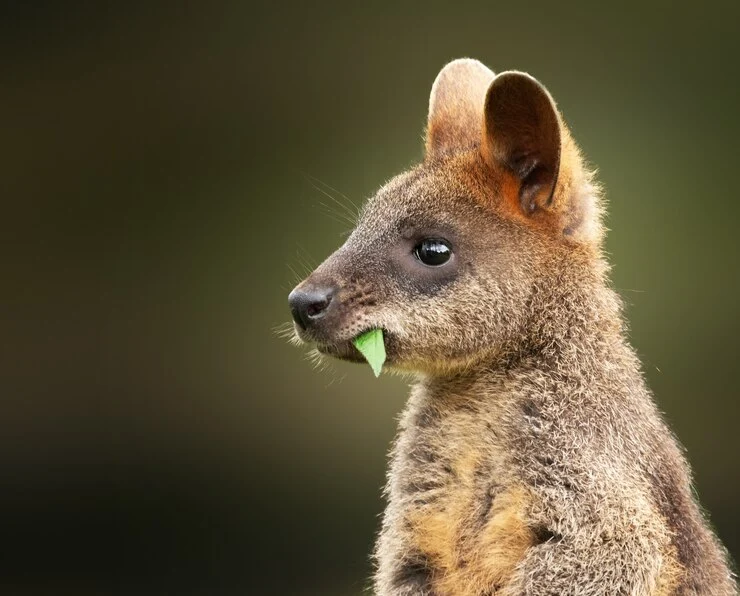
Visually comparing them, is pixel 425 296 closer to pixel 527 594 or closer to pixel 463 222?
pixel 463 222

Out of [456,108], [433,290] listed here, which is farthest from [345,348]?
[456,108]

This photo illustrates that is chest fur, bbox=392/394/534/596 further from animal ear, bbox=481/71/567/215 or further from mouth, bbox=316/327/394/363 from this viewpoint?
animal ear, bbox=481/71/567/215

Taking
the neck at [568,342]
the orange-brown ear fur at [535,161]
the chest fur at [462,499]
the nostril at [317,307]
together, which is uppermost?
the orange-brown ear fur at [535,161]

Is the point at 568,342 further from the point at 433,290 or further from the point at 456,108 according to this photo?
the point at 456,108

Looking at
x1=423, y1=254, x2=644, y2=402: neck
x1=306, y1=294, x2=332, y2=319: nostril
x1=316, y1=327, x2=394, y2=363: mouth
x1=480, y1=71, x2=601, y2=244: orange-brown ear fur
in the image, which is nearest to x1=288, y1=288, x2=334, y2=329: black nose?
x1=306, y1=294, x2=332, y2=319: nostril

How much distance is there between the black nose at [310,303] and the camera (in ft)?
17.7

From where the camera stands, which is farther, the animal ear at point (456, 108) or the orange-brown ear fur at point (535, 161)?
the animal ear at point (456, 108)

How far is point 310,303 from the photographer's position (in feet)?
17.7

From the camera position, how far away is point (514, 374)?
5.40 meters

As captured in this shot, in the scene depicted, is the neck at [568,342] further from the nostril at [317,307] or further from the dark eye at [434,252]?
the nostril at [317,307]

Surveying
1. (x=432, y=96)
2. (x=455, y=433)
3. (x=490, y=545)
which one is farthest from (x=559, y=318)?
(x=432, y=96)

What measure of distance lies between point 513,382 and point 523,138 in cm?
110

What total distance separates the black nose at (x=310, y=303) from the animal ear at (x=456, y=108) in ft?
3.36

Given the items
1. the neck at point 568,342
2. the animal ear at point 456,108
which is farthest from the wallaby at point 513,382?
the animal ear at point 456,108
